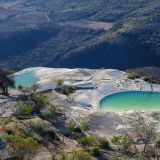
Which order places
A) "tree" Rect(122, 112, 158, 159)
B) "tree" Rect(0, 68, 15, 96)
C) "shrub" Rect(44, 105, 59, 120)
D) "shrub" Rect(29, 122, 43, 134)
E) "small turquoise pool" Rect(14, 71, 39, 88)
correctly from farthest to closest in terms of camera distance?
"small turquoise pool" Rect(14, 71, 39, 88), "tree" Rect(0, 68, 15, 96), "shrub" Rect(44, 105, 59, 120), "shrub" Rect(29, 122, 43, 134), "tree" Rect(122, 112, 158, 159)

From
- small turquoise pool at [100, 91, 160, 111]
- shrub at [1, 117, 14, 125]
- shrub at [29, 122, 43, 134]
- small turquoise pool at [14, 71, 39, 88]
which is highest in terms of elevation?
shrub at [1, 117, 14, 125]

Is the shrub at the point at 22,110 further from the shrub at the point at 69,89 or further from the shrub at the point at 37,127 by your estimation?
the shrub at the point at 69,89

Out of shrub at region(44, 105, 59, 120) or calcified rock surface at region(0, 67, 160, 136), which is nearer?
shrub at region(44, 105, 59, 120)

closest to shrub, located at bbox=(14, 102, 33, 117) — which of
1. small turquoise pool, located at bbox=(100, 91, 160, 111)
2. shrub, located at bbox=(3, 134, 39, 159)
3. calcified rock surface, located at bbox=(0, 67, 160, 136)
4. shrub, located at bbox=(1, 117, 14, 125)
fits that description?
calcified rock surface, located at bbox=(0, 67, 160, 136)

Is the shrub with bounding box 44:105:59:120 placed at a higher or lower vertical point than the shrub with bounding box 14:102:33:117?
lower

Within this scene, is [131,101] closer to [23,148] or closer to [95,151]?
[95,151]

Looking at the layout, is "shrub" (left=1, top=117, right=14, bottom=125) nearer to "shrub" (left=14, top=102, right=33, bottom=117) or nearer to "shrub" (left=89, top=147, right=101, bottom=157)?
"shrub" (left=14, top=102, right=33, bottom=117)
